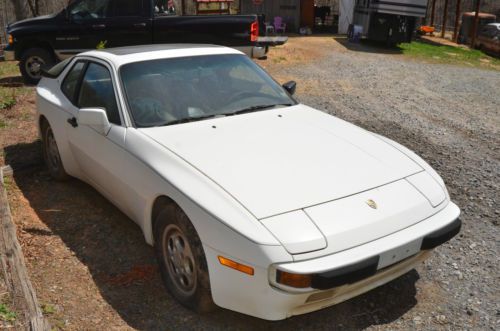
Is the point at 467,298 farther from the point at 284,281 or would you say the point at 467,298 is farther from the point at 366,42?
the point at 366,42

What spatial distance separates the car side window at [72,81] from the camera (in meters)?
4.61

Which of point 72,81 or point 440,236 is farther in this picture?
point 72,81

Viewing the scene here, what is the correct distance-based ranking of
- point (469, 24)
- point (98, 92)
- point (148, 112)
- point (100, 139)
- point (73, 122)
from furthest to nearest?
1. point (469, 24)
2. point (73, 122)
3. point (98, 92)
4. point (100, 139)
5. point (148, 112)

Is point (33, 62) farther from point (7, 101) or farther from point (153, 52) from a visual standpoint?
point (153, 52)

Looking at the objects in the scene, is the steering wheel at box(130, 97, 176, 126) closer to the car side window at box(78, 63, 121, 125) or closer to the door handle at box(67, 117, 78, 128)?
the car side window at box(78, 63, 121, 125)

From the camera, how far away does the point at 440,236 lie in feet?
9.73

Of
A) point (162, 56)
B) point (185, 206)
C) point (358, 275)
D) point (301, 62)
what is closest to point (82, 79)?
point (162, 56)

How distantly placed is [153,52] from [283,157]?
5.50ft

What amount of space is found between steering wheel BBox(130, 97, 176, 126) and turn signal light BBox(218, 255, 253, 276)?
4.56ft

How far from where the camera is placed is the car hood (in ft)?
9.41

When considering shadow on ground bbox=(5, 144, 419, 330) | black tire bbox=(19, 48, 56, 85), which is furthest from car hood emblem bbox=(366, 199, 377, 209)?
black tire bbox=(19, 48, 56, 85)

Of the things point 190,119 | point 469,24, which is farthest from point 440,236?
point 469,24

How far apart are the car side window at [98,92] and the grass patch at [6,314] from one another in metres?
1.49

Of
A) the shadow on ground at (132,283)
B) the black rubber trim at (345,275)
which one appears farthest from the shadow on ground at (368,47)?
the black rubber trim at (345,275)
